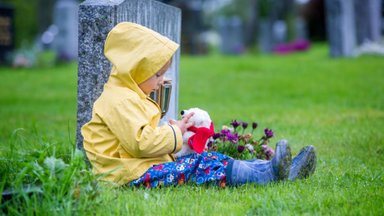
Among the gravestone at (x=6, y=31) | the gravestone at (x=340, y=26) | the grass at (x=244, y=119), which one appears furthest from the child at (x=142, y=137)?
the gravestone at (x=6, y=31)

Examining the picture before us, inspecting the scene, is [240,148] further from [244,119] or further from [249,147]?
[244,119]

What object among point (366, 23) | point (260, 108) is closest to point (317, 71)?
point (260, 108)

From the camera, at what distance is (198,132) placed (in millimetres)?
4305

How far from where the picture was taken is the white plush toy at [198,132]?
169 inches

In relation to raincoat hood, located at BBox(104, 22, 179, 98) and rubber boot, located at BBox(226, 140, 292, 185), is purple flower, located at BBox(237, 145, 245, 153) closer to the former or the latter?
rubber boot, located at BBox(226, 140, 292, 185)

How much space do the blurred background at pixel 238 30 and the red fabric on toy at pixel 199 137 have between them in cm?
1204

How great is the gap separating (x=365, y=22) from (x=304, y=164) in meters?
15.9

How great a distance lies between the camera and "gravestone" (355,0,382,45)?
19141 millimetres

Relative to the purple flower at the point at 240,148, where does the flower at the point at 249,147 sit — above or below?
below

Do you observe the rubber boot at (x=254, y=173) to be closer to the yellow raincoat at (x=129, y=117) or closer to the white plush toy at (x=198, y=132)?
the white plush toy at (x=198, y=132)

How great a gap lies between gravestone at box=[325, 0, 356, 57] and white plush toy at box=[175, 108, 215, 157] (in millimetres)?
12006

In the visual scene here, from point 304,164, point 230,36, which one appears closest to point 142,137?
point 304,164

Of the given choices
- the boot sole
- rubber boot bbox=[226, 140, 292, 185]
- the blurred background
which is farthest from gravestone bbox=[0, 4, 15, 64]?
the boot sole

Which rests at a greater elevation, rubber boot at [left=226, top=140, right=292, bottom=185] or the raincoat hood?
the raincoat hood
